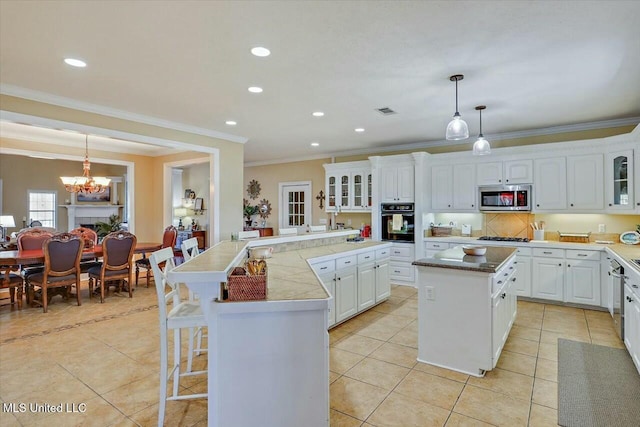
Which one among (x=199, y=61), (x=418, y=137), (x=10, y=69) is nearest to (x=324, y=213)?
(x=418, y=137)

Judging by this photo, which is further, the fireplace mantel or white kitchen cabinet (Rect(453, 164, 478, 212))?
the fireplace mantel

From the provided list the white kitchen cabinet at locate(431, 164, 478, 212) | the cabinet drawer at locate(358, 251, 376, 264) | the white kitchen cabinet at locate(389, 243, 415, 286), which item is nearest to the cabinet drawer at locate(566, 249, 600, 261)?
the white kitchen cabinet at locate(431, 164, 478, 212)

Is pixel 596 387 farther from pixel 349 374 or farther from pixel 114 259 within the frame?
pixel 114 259

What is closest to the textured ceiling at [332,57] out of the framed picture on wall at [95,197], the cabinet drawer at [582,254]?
the cabinet drawer at [582,254]

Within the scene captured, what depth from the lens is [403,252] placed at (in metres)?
6.21

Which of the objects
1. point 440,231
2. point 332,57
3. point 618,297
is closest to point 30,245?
point 332,57

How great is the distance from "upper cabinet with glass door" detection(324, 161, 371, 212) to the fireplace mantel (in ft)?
24.1

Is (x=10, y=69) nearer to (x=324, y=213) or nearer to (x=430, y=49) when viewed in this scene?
(x=430, y=49)

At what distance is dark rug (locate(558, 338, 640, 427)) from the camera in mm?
2309

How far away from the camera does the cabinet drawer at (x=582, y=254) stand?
15.1 feet

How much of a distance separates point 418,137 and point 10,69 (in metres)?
5.37

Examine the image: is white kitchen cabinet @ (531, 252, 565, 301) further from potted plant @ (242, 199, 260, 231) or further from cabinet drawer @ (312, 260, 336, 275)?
potted plant @ (242, 199, 260, 231)

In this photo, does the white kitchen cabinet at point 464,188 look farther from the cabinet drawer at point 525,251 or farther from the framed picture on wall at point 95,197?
the framed picture on wall at point 95,197

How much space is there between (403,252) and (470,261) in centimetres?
311
